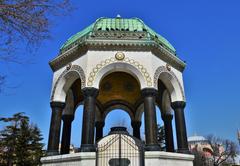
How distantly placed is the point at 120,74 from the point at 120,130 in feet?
15.8

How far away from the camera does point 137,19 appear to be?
51.6 ft

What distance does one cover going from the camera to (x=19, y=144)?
2859 cm

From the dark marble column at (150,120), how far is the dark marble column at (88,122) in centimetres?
263

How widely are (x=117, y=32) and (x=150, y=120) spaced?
5.41 m

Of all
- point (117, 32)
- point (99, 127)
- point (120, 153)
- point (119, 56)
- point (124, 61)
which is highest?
point (117, 32)

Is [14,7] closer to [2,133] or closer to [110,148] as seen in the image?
[110,148]

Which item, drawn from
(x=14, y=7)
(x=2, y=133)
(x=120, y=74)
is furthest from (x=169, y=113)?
(x=2, y=133)

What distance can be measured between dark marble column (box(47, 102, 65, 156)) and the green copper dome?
3.60 m

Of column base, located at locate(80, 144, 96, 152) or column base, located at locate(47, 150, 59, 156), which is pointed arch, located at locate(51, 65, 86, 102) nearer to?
column base, located at locate(47, 150, 59, 156)

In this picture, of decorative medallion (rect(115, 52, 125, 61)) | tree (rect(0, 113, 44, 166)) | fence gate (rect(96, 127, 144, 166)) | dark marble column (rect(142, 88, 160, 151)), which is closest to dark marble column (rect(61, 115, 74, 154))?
fence gate (rect(96, 127, 144, 166))

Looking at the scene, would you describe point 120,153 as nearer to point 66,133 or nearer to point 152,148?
point 152,148

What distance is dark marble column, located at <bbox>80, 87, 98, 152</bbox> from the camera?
11469 millimetres

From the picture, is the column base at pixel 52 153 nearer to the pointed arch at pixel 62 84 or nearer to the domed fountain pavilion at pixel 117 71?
the domed fountain pavilion at pixel 117 71

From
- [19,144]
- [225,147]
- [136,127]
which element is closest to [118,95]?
[136,127]
